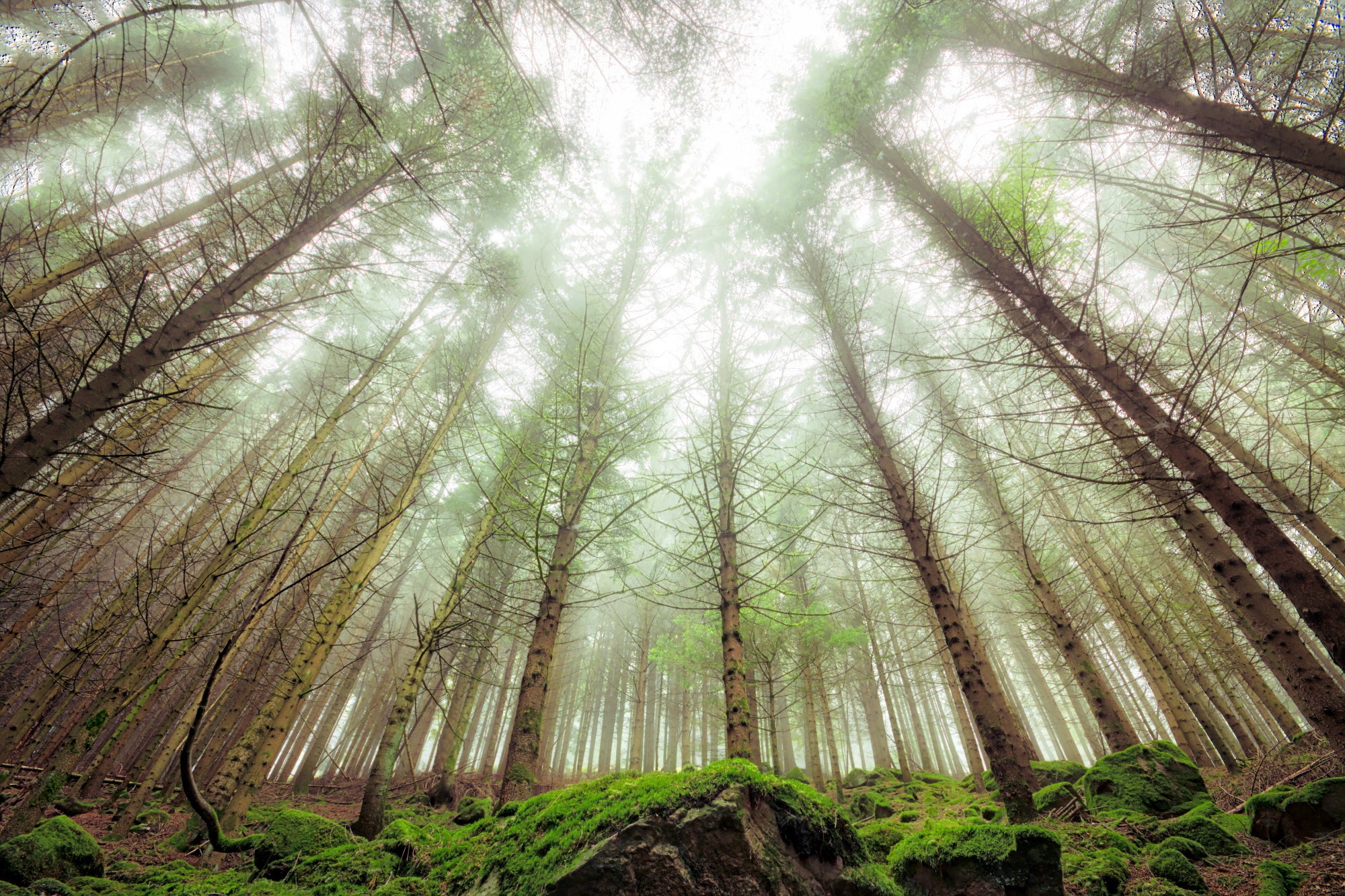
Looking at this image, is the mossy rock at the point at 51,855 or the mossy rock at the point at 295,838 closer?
the mossy rock at the point at 51,855

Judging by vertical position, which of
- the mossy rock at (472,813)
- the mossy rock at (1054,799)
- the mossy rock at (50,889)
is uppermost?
the mossy rock at (1054,799)

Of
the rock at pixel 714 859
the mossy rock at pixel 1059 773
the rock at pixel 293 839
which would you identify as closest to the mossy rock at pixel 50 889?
the rock at pixel 293 839

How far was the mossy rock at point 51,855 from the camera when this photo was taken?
10.3 ft

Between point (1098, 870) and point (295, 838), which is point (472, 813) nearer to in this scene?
point (295, 838)

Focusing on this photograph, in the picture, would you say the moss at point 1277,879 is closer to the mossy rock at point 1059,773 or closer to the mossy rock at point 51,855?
the mossy rock at point 1059,773

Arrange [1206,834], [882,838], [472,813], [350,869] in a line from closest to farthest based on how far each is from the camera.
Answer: [350,869] → [1206,834] → [882,838] → [472,813]

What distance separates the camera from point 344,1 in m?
6.55

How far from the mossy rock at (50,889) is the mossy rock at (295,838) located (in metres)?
1.06

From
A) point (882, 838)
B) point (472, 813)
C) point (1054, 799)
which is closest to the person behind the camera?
point (882, 838)

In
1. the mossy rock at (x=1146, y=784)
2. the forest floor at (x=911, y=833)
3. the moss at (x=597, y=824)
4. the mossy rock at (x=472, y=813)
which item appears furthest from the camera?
the mossy rock at (x=472, y=813)

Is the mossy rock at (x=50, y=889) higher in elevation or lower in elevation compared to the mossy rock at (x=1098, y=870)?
lower

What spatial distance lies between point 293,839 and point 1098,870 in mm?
6337

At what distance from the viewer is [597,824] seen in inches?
81.7

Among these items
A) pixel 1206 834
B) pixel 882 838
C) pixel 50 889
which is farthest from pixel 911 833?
pixel 50 889
